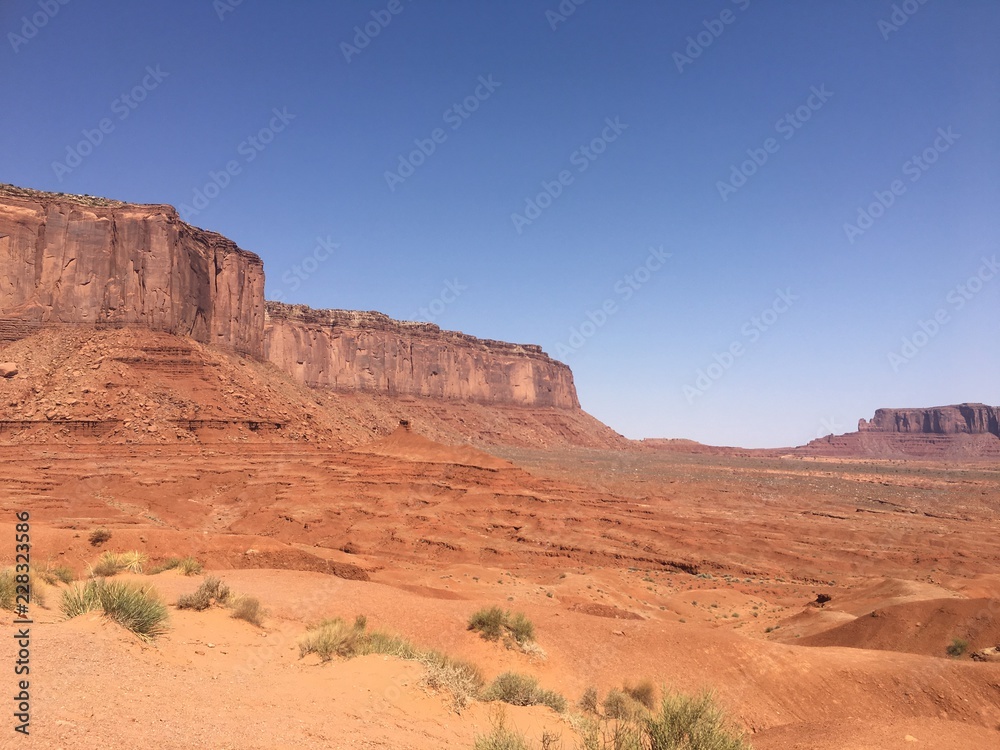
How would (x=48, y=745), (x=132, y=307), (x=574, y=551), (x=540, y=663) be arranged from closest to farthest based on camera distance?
1. (x=48, y=745)
2. (x=540, y=663)
3. (x=574, y=551)
4. (x=132, y=307)

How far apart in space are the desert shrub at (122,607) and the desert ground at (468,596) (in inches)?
9.1

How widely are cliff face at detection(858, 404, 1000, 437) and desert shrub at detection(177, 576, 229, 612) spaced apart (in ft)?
537

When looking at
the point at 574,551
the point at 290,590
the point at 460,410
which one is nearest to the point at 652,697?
the point at 290,590

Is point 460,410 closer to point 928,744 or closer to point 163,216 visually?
point 163,216

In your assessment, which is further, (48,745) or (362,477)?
(362,477)

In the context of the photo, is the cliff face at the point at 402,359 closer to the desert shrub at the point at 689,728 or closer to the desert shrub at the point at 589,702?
the desert shrub at the point at 589,702

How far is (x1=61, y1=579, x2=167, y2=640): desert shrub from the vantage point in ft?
23.2

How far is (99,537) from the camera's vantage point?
1423 cm

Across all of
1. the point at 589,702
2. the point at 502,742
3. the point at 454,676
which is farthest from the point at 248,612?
the point at 502,742

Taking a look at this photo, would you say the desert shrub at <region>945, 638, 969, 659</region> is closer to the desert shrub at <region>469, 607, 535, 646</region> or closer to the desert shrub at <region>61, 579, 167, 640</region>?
the desert shrub at <region>469, 607, 535, 646</region>

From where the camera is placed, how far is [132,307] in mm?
43281

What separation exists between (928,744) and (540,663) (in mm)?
5313

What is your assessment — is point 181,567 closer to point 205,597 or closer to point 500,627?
point 205,597

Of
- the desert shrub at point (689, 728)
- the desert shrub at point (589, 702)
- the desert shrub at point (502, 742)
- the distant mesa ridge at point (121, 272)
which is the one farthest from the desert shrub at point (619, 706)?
the distant mesa ridge at point (121, 272)
